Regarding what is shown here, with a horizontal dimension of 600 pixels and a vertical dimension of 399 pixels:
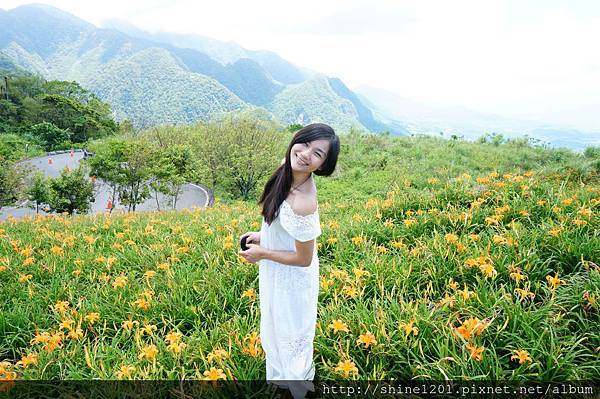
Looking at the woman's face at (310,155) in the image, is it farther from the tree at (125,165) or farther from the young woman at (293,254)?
the tree at (125,165)

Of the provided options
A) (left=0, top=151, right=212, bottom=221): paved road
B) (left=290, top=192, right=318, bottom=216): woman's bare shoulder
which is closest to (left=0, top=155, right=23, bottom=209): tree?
(left=0, top=151, right=212, bottom=221): paved road

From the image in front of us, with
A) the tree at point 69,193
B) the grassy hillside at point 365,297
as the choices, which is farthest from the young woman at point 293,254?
the tree at point 69,193

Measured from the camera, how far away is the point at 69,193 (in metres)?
13.2

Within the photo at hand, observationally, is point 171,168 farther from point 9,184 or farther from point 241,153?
point 9,184

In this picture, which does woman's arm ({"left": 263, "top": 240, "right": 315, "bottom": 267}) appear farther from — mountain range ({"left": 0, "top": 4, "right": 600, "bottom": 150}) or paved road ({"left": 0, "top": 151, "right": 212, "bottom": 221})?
mountain range ({"left": 0, "top": 4, "right": 600, "bottom": 150})

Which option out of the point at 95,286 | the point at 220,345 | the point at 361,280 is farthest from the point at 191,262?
the point at 361,280

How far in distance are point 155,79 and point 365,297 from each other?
121 m

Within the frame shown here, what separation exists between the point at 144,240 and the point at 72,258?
0.82m

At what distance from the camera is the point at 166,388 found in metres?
1.89

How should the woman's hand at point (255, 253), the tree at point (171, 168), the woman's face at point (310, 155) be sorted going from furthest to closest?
the tree at point (171, 168)
the woman's hand at point (255, 253)
the woman's face at point (310, 155)

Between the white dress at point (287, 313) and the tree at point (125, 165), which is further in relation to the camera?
the tree at point (125, 165)

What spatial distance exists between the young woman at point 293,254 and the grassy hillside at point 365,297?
226mm

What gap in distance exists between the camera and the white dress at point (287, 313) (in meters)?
1.72

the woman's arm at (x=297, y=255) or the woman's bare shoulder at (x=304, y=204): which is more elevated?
the woman's bare shoulder at (x=304, y=204)
